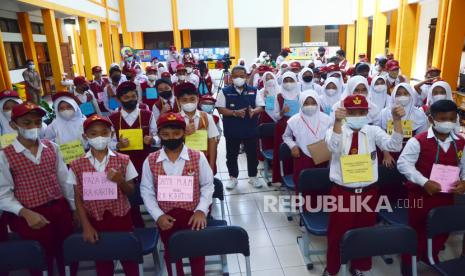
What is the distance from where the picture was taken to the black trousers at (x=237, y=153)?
4680 millimetres

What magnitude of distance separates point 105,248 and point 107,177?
0.47 meters

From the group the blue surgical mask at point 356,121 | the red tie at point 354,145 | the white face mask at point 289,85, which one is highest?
the white face mask at point 289,85

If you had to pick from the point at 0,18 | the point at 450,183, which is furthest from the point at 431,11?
the point at 0,18

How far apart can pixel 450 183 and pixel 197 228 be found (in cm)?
197

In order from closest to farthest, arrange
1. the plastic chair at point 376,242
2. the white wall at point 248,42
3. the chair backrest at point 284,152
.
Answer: the plastic chair at point 376,242
the chair backrest at point 284,152
the white wall at point 248,42

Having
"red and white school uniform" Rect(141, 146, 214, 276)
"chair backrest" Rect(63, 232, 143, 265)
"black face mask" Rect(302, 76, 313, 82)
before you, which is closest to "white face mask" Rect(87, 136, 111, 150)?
"red and white school uniform" Rect(141, 146, 214, 276)

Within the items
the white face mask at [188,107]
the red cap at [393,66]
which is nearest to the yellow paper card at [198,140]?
the white face mask at [188,107]

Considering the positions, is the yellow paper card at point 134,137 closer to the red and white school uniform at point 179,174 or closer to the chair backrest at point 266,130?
the red and white school uniform at point 179,174

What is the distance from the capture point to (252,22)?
1633 centimetres

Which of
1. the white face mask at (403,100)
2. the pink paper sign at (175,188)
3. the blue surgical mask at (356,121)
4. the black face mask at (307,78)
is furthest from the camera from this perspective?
the black face mask at (307,78)

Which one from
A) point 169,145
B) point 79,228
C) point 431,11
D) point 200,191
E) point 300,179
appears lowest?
point 79,228

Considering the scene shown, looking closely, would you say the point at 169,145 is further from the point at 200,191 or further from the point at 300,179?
the point at 300,179

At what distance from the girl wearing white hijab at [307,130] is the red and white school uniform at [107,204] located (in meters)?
1.84

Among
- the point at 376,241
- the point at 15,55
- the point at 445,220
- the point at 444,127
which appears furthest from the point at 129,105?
the point at 15,55
